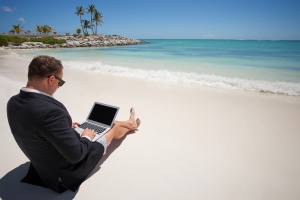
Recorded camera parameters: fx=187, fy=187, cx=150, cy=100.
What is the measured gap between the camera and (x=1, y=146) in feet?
10.3

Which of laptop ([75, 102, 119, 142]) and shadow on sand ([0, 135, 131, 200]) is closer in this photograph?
shadow on sand ([0, 135, 131, 200])

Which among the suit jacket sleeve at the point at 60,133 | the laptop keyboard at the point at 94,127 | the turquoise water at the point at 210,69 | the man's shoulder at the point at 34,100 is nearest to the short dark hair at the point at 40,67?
the man's shoulder at the point at 34,100

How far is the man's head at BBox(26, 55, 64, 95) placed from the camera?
1742 millimetres

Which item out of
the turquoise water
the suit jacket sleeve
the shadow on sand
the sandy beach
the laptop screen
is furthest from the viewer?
the turquoise water

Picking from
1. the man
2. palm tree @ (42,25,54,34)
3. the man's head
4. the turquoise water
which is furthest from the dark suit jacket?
palm tree @ (42,25,54,34)

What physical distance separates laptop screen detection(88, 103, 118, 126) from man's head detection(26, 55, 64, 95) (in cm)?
133

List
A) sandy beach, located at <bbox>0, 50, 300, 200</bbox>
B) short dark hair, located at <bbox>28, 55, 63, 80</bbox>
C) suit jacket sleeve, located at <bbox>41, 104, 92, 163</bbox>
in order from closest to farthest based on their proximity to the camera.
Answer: suit jacket sleeve, located at <bbox>41, 104, 92, 163</bbox>
short dark hair, located at <bbox>28, 55, 63, 80</bbox>
sandy beach, located at <bbox>0, 50, 300, 200</bbox>

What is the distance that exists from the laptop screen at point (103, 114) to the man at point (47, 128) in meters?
0.94

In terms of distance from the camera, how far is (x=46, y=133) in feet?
5.22

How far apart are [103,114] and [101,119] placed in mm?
90

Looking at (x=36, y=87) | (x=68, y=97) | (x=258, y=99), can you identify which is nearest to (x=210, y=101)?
(x=258, y=99)

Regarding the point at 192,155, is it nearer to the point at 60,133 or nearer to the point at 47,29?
the point at 60,133

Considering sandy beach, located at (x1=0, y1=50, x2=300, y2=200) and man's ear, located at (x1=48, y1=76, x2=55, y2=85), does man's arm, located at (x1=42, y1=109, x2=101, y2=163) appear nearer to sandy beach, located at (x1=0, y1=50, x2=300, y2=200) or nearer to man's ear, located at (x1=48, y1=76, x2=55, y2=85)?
man's ear, located at (x1=48, y1=76, x2=55, y2=85)

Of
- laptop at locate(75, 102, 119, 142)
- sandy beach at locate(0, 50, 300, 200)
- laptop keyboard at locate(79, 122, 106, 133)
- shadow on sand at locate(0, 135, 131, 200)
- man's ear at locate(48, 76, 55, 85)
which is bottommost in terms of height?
shadow on sand at locate(0, 135, 131, 200)
